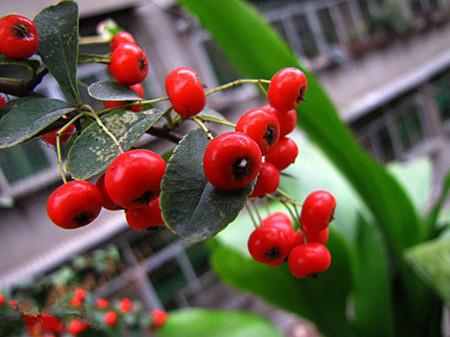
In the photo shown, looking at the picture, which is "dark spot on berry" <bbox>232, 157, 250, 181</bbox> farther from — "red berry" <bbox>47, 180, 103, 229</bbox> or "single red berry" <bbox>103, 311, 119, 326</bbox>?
"single red berry" <bbox>103, 311, 119, 326</bbox>

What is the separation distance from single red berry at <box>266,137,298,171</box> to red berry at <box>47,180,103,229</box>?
8cm

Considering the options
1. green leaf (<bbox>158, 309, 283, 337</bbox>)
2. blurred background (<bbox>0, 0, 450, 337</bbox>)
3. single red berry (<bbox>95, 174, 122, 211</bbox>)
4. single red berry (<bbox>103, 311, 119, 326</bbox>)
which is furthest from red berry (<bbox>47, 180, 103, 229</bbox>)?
single red berry (<bbox>103, 311, 119, 326</bbox>)

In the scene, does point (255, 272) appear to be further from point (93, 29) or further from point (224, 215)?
point (93, 29)

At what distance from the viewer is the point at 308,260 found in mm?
210

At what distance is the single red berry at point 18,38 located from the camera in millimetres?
185

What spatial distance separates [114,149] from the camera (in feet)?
0.50

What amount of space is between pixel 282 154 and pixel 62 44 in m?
0.12

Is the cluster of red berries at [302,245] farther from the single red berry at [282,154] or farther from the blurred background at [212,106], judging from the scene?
the blurred background at [212,106]

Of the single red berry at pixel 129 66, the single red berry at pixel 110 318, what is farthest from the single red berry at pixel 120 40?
the single red berry at pixel 110 318

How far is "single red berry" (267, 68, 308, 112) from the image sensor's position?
19 cm

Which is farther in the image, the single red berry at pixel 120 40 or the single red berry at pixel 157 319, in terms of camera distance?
the single red berry at pixel 157 319

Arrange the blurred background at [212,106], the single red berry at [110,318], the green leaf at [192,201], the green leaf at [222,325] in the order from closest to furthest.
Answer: the green leaf at [192,201], the green leaf at [222,325], the single red berry at [110,318], the blurred background at [212,106]

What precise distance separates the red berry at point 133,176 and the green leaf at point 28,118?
0.04m

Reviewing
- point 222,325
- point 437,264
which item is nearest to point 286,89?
point 437,264
